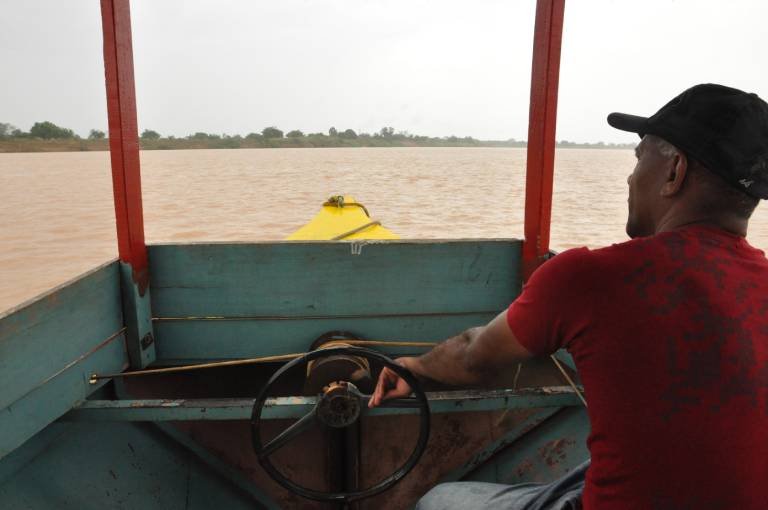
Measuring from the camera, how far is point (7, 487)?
5.91 feet

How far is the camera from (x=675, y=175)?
3.61ft

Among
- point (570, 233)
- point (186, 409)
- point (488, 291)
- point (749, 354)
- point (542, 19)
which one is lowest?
point (570, 233)

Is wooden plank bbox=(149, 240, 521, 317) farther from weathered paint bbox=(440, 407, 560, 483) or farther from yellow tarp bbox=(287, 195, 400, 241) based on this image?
yellow tarp bbox=(287, 195, 400, 241)

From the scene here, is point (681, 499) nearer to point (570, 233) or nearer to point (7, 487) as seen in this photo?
point (7, 487)

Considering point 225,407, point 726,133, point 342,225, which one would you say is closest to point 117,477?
point 225,407

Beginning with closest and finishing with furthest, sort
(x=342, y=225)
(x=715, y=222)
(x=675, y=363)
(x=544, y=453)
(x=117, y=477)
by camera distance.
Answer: (x=675, y=363) → (x=715, y=222) → (x=117, y=477) → (x=544, y=453) → (x=342, y=225)

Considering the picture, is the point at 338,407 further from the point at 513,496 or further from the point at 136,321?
the point at 136,321

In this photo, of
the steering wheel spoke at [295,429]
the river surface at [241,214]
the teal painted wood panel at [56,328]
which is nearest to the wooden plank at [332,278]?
the teal painted wood panel at [56,328]

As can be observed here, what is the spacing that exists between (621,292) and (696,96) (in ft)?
1.39

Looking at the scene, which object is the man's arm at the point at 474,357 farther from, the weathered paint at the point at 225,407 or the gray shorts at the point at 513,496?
the weathered paint at the point at 225,407

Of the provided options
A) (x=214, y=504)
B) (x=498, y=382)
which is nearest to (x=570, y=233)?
(x=498, y=382)

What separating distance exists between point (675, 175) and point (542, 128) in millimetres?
1451

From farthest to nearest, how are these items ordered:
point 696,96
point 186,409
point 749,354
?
point 186,409, point 696,96, point 749,354

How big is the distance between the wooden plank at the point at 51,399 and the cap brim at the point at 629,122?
1.81m
